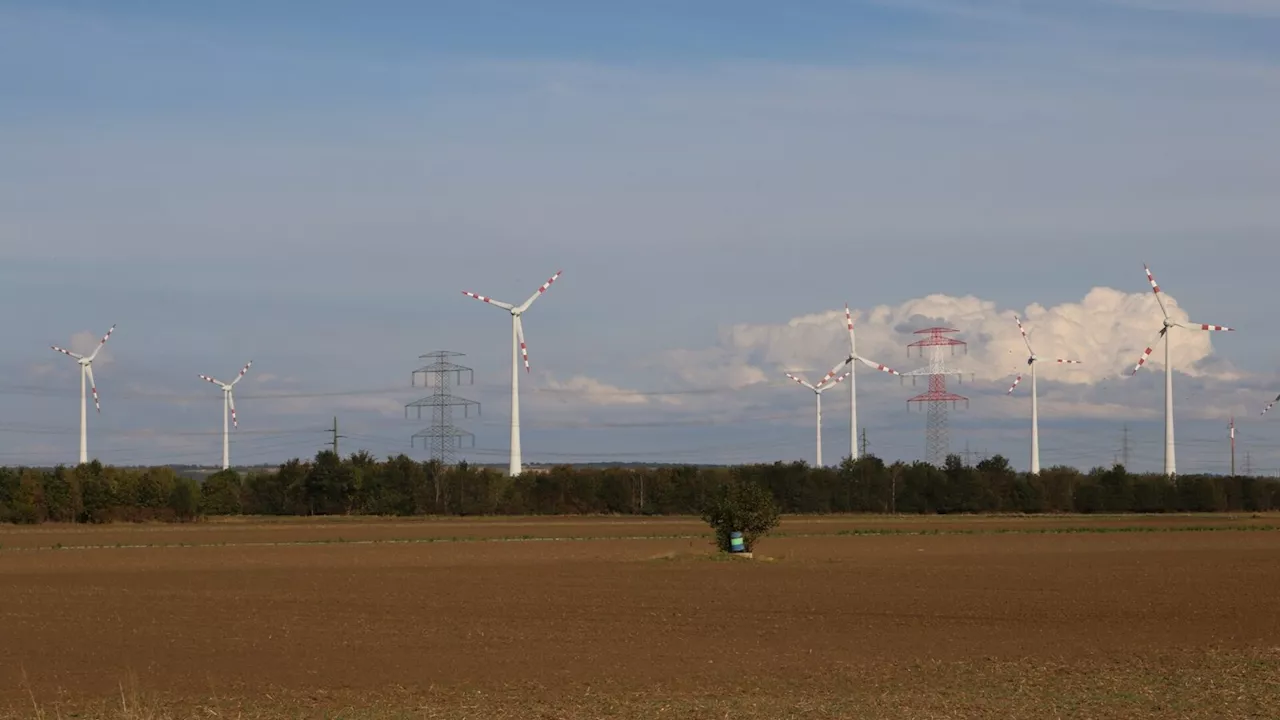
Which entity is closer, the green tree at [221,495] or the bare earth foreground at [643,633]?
the bare earth foreground at [643,633]

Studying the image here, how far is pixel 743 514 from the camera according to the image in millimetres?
64312

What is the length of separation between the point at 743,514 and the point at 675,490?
7638cm

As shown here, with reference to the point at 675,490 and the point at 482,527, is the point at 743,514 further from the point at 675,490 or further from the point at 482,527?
the point at 675,490

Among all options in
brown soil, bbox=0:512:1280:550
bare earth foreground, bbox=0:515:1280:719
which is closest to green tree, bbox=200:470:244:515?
brown soil, bbox=0:512:1280:550

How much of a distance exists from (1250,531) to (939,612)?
205 feet

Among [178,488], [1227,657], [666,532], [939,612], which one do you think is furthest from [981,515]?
[1227,657]

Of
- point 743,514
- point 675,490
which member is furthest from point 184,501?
point 743,514

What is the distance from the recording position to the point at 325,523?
116812 mm

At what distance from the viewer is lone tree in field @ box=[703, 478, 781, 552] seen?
2532 inches

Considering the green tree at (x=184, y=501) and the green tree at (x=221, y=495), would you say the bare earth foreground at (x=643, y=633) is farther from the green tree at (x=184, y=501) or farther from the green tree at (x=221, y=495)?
the green tree at (x=221, y=495)

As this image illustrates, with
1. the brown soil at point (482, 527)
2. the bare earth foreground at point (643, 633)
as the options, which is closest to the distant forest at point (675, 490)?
the brown soil at point (482, 527)

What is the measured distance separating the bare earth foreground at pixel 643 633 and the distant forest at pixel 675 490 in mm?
66569

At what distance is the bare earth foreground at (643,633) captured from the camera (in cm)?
2458

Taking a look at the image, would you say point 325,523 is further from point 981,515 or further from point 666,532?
point 981,515
